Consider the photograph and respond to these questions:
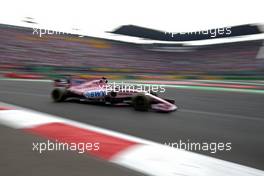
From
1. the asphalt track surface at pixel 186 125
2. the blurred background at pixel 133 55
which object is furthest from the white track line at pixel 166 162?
the blurred background at pixel 133 55

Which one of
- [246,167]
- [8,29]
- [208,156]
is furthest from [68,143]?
[8,29]

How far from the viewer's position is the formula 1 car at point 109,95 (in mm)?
4946

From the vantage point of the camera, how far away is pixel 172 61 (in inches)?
1331

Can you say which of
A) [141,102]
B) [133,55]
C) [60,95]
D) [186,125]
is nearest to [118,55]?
[133,55]

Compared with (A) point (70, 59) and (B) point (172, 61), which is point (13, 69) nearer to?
(A) point (70, 59)

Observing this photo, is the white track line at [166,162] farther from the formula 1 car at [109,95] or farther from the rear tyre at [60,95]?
the rear tyre at [60,95]

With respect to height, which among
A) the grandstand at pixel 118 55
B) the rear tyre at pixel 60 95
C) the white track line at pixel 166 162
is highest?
the grandstand at pixel 118 55

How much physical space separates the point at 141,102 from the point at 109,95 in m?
0.72

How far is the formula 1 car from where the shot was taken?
4.95m

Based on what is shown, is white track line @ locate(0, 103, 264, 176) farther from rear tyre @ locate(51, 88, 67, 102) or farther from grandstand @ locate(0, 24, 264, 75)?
grandstand @ locate(0, 24, 264, 75)

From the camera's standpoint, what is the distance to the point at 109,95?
540 centimetres

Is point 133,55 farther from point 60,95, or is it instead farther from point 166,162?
point 166,162

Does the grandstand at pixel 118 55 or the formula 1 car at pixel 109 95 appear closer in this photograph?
the formula 1 car at pixel 109 95

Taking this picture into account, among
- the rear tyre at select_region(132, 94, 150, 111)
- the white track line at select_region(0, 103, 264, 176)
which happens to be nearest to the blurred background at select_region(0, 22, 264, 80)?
the rear tyre at select_region(132, 94, 150, 111)
